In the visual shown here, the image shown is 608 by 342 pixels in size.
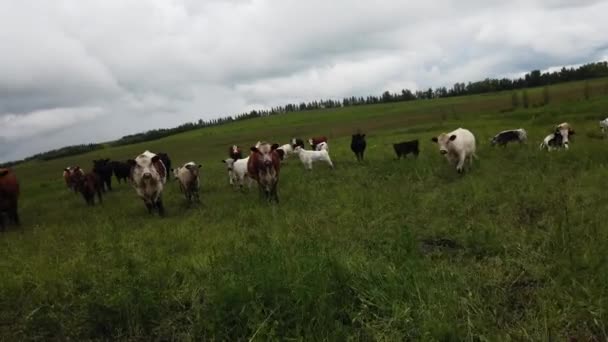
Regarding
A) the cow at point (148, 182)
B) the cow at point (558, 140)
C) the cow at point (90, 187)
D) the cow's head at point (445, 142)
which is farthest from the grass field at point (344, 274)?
the cow at point (558, 140)

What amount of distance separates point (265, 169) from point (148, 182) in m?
3.76

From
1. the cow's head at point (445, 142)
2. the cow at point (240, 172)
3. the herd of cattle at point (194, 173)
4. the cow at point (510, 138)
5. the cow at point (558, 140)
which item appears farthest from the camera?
the cow at point (510, 138)

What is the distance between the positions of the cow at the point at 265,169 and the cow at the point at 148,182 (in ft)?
10.2

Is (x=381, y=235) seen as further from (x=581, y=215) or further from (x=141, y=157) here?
(x=141, y=157)

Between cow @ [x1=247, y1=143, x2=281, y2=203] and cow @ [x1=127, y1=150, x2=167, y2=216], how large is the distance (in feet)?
10.2

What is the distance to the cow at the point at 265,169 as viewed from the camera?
15289 millimetres

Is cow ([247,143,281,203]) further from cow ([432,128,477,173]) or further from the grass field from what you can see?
cow ([432,128,477,173])

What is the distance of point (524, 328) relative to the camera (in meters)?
4.52

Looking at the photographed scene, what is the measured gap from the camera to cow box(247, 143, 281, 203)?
50.2 feet

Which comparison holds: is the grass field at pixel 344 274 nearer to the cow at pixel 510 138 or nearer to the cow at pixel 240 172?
the cow at pixel 240 172

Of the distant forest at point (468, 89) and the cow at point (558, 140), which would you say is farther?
the distant forest at point (468, 89)

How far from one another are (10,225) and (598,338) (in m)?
18.8

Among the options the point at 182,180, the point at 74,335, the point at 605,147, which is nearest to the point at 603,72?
the point at 605,147

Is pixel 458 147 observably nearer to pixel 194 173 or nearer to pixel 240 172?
pixel 240 172
